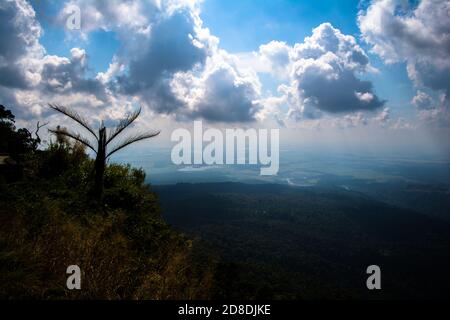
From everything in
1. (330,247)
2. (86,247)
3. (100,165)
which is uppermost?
(100,165)

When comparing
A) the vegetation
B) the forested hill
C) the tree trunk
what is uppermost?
the tree trunk

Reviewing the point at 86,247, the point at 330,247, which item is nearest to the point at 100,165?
the point at 86,247

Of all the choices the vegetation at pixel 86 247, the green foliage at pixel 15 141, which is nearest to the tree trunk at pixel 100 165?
the vegetation at pixel 86 247

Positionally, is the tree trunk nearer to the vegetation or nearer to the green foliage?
the vegetation

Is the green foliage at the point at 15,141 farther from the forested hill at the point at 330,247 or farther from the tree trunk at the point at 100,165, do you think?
the forested hill at the point at 330,247

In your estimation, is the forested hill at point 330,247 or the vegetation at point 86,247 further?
the forested hill at point 330,247

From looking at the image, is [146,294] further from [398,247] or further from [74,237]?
[398,247]

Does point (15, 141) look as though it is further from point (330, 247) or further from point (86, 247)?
point (330, 247)

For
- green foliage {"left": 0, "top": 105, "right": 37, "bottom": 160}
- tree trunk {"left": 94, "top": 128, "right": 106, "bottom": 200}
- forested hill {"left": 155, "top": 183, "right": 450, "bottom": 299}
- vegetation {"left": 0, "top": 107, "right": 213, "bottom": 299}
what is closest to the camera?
vegetation {"left": 0, "top": 107, "right": 213, "bottom": 299}

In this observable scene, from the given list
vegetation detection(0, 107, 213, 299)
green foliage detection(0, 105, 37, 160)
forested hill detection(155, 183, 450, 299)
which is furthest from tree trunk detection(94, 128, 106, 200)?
forested hill detection(155, 183, 450, 299)
